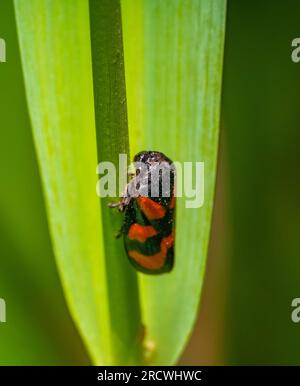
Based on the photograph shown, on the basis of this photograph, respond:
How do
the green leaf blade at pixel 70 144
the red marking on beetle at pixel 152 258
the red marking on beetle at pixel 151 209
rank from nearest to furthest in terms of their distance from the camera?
the green leaf blade at pixel 70 144
the red marking on beetle at pixel 152 258
the red marking on beetle at pixel 151 209

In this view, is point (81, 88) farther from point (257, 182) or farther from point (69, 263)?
point (257, 182)

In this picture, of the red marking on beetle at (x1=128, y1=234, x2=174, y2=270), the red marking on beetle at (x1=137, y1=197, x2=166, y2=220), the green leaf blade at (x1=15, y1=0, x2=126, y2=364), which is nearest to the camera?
the green leaf blade at (x1=15, y1=0, x2=126, y2=364)

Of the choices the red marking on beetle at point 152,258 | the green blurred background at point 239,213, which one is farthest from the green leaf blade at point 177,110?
the green blurred background at point 239,213

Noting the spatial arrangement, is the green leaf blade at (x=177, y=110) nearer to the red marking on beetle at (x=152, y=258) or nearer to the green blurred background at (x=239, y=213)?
the red marking on beetle at (x=152, y=258)

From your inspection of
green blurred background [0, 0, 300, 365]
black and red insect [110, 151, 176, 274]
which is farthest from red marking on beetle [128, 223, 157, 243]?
green blurred background [0, 0, 300, 365]

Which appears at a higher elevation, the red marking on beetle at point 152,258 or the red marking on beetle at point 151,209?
the red marking on beetle at point 151,209

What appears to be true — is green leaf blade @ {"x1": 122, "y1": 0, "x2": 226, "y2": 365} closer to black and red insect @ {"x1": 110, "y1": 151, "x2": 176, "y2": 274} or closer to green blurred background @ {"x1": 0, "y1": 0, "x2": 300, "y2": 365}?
black and red insect @ {"x1": 110, "y1": 151, "x2": 176, "y2": 274}

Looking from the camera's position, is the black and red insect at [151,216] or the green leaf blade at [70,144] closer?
the green leaf blade at [70,144]
